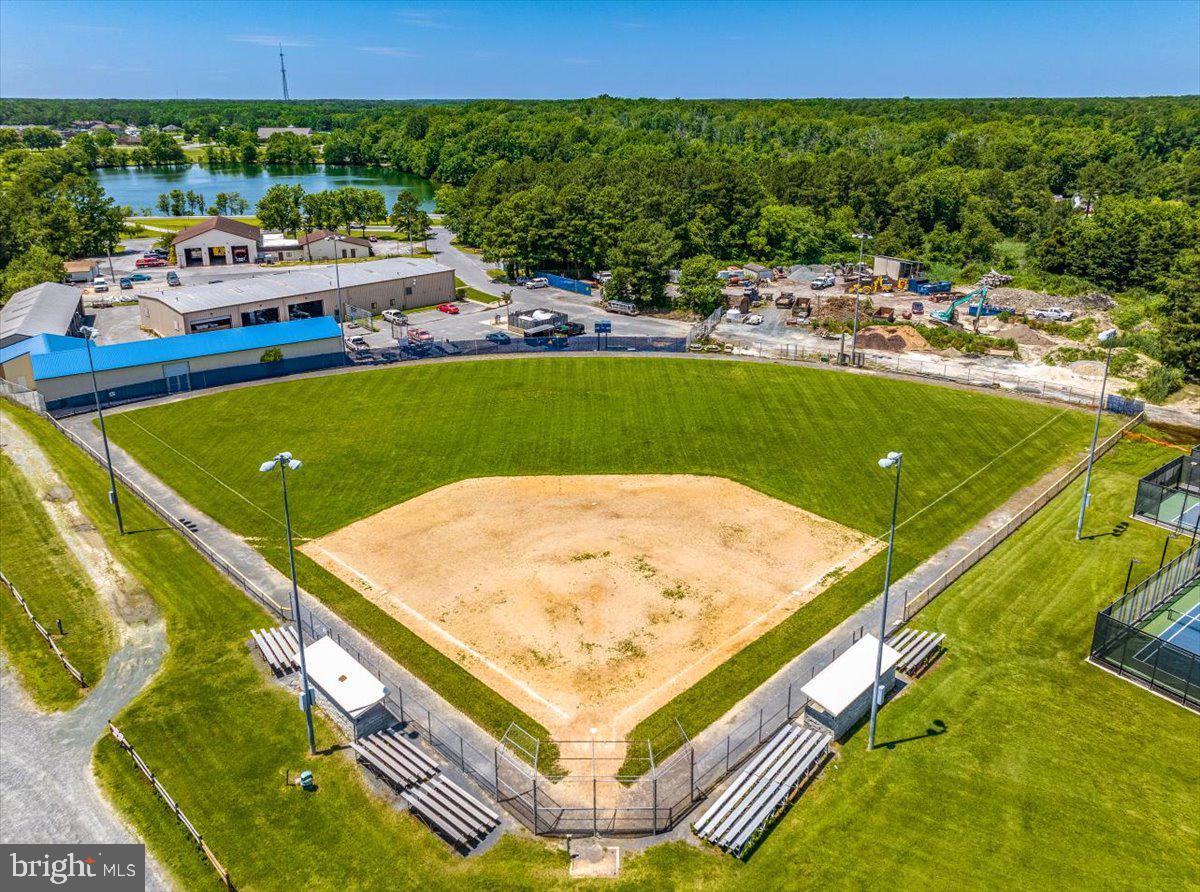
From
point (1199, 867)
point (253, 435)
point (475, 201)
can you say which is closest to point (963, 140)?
point (475, 201)

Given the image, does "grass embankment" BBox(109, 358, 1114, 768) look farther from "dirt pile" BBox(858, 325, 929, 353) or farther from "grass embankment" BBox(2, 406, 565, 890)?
"dirt pile" BBox(858, 325, 929, 353)

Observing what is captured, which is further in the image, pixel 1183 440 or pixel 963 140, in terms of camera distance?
pixel 963 140

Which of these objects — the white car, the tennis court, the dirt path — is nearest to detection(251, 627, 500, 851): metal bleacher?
the dirt path

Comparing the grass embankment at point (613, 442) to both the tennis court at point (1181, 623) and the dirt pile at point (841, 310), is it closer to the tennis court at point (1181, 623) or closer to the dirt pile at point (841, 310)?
the tennis court at point (1181, 623)

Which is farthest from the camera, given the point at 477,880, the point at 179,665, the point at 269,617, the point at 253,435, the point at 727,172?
the point at 727,172

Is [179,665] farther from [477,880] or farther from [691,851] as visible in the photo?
[691,851]

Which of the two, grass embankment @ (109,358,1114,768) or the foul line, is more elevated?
grass embankment @ (109,358,1114,768)
